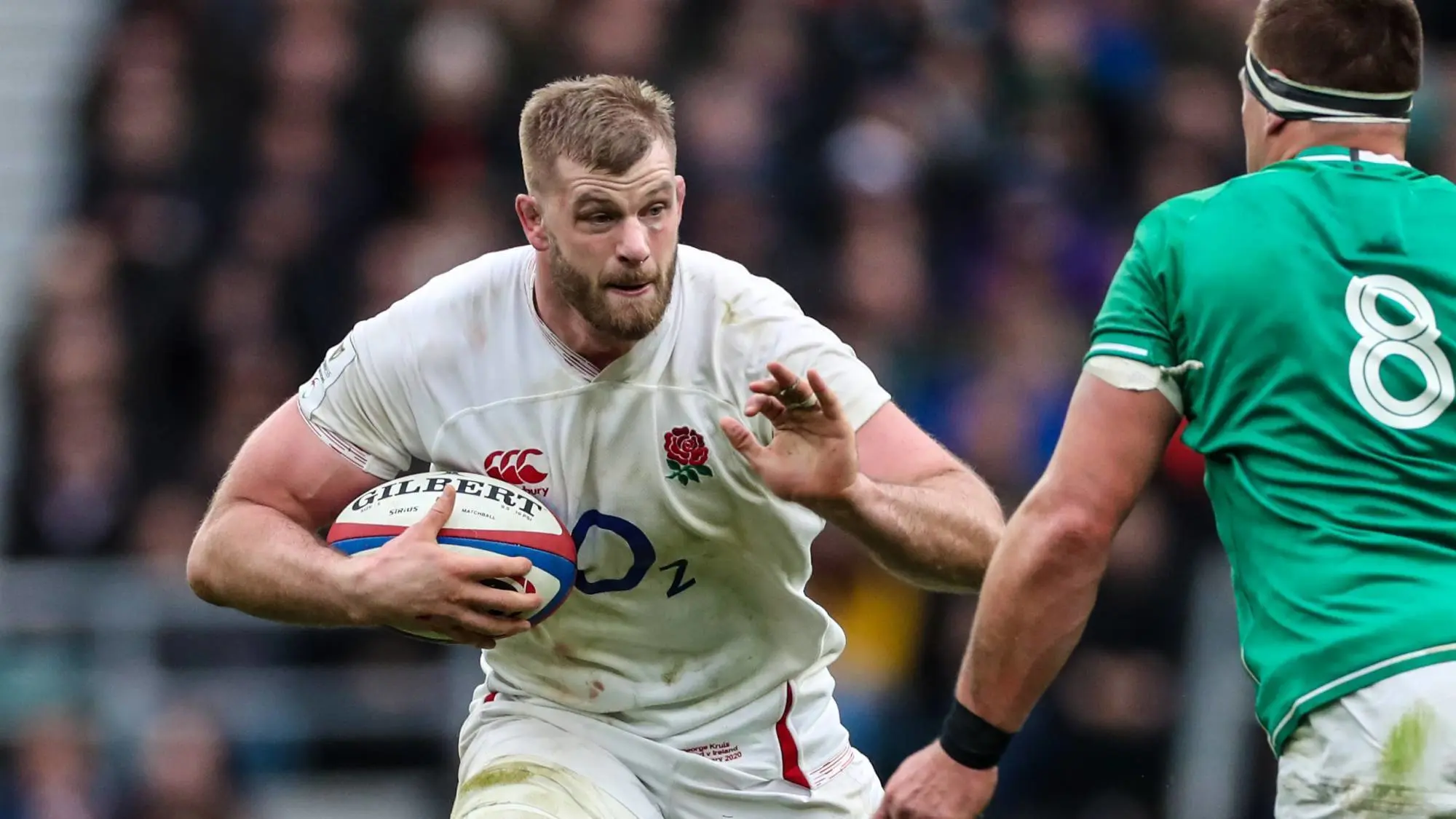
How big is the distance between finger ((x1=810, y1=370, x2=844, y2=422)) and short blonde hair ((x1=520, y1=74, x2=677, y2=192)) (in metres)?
0.89

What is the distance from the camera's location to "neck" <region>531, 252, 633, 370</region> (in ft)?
19.1

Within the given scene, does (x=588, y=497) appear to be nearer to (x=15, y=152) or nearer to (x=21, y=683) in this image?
(x=21, y=683)

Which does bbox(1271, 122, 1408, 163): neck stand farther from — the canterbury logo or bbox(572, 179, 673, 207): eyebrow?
the canterbury logo

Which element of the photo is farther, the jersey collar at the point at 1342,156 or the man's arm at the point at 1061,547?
the jersey collar at the point at 1342,156

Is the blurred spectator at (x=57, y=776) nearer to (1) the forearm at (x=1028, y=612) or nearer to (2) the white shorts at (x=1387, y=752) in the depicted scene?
(1) the forearm at (x=1028, y=612)

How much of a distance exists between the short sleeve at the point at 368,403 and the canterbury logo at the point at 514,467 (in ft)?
0.89

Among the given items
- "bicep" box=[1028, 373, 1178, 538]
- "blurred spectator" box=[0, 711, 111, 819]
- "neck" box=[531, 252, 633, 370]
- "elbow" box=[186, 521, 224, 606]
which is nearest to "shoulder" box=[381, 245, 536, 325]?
"neck" box=[531, 252, 633, 370]

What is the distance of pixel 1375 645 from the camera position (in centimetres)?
442

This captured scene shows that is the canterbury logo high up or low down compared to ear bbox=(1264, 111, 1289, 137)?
down

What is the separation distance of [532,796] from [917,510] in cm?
126

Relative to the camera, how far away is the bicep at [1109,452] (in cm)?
462

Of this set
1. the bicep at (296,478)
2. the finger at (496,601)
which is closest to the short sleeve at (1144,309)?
the finger at (496,601)

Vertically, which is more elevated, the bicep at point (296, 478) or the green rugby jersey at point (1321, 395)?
the green rugby jersey at point (1321, 395)

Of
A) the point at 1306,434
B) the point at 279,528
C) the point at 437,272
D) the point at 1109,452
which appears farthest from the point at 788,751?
the point at 437,272
